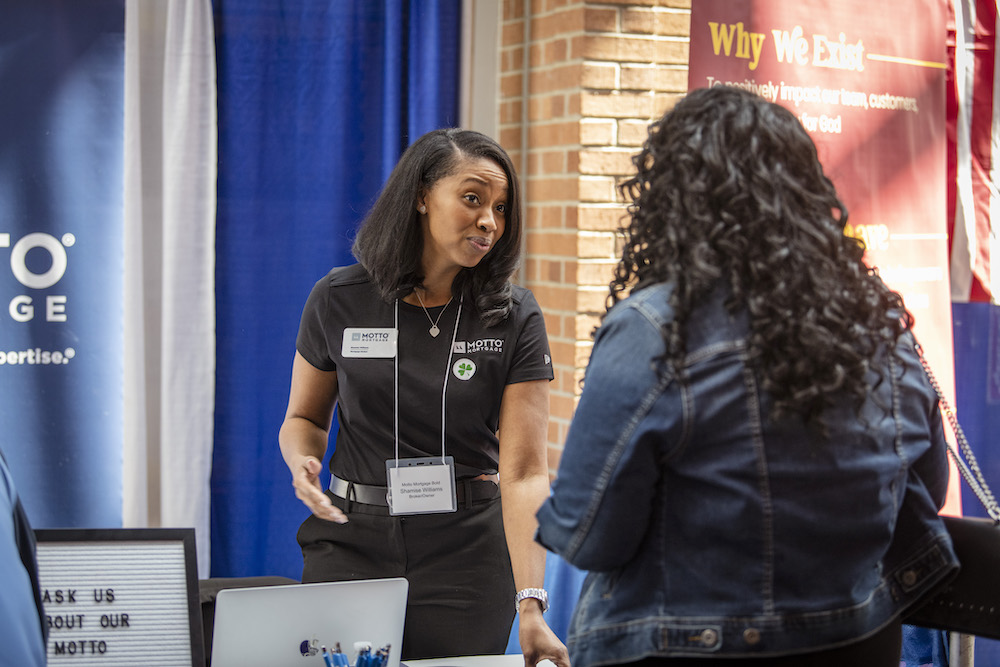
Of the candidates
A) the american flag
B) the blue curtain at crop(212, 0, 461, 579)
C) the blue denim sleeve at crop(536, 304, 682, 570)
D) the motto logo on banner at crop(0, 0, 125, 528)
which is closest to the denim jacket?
the blue denim sleeve at crop(536, 304, 682, 570)

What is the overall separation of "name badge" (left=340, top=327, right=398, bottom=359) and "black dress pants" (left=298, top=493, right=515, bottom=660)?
11.6 inches

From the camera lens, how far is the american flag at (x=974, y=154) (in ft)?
11.2

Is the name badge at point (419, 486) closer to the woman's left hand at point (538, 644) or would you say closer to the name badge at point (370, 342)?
the name badge at point (370, 342)

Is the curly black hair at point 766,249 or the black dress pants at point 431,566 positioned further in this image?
the black dress pants at point 431,566

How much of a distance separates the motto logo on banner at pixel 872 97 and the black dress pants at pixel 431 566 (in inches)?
67.9

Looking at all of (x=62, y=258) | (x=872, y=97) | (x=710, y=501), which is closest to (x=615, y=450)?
(x=710, y=501)

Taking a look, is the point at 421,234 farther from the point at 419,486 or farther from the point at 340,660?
the point at 340,660

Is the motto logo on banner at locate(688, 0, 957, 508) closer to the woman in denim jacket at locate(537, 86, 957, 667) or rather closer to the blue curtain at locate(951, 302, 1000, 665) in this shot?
the blue curtain at locate(951, 302, 1000, 665)

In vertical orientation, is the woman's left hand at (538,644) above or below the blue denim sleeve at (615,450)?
below

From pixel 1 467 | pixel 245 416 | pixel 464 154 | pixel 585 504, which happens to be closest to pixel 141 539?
pixel 1 467

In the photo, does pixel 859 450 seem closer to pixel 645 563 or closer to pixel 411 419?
pixel 645 563

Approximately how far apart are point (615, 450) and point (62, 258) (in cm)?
207

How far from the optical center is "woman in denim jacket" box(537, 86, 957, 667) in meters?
1.09

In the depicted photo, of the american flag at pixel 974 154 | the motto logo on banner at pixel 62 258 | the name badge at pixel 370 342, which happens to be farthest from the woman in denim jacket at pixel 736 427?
the american flag at pixel 974 154
